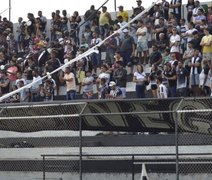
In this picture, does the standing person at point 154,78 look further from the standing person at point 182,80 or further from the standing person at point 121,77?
the standing person at point 121,77

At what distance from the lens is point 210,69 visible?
21312mm

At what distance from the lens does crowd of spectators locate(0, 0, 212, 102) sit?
22344 mm

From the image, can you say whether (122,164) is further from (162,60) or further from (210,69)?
(162,60)

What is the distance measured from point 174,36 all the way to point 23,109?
27.1 ft

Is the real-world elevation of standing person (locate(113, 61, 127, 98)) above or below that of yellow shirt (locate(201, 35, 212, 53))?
below

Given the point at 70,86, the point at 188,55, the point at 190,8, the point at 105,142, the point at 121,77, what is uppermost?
the point at 190,8

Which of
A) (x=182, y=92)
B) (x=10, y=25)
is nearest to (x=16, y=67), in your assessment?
(x=10, y=25)

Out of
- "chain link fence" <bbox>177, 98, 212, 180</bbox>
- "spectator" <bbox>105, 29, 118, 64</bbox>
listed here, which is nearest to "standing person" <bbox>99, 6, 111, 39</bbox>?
"spectator" <bbox>105, 29, 118, 64</bbox>

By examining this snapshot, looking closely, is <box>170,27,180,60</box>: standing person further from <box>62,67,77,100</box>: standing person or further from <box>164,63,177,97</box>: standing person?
<box>62,67,77,100</box>: standing person

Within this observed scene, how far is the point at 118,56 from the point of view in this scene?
2503cm

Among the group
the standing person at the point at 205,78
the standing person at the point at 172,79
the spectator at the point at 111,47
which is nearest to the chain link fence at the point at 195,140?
the standing person at the point at 205,78

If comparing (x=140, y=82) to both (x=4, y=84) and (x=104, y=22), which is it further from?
(x=4, y=84)

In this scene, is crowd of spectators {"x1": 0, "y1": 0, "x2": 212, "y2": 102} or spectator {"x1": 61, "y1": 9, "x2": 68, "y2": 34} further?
spectator {"x1": 61, "y1": 9, "x2": 68, "y2": 34}

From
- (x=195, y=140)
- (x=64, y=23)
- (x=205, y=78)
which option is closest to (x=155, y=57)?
(x=205, y=78)
